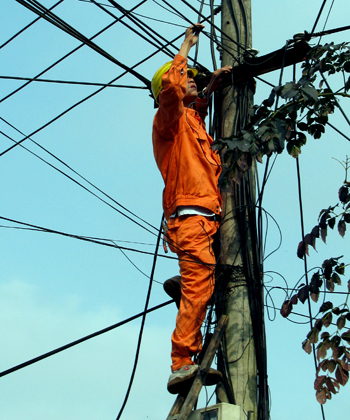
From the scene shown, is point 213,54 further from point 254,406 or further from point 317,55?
point 254,406

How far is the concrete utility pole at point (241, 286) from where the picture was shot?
3.90 metres

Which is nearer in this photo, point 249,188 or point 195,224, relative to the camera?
point 195,224

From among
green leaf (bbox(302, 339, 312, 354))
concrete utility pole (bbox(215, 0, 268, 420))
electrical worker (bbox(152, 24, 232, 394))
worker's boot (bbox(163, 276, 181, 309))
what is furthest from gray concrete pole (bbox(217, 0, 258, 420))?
green leaf (bbox(302, 339, 312, 354))

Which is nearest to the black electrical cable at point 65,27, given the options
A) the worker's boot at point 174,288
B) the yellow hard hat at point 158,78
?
the yellow hard hat at point 158,78

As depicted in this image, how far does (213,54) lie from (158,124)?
110cm

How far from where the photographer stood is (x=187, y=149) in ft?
14.5

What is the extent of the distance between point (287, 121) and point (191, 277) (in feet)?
3.83

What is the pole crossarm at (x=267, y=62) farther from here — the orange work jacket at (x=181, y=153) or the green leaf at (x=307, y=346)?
the green leaf at (x=307, y=346)

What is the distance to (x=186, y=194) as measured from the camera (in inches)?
168

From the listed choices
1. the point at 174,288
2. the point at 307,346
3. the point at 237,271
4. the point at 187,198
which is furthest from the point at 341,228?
the point at 174,288

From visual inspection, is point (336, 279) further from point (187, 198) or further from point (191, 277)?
point (187, 198)

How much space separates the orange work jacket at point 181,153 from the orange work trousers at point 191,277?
0.49ft

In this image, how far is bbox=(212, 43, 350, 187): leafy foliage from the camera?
3402mm

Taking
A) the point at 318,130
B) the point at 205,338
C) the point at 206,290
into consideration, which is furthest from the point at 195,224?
the point at 318,130
